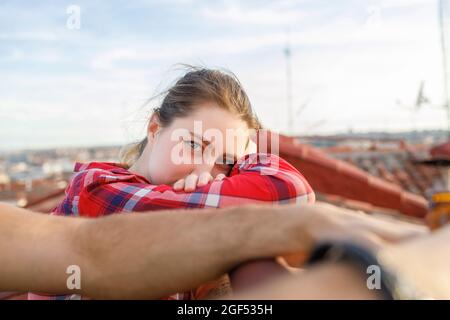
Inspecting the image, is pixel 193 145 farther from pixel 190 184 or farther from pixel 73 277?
pixel 73 277

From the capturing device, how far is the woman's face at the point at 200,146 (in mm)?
1412

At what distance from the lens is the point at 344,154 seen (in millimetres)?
7297

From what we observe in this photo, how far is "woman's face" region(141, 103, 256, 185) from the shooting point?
4.63 feet

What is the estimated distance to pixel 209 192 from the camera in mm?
1007

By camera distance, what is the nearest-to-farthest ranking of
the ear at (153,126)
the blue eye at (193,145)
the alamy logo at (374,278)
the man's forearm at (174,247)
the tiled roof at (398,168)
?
1. the alamy logo at (374,278)
2. the man's forearm at (174,247)
3. the blue eye at (193,145)
4. the ear at (153,126)
5. the tiled roof at (398,168)

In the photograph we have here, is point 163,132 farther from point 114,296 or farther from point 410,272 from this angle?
point 410,272

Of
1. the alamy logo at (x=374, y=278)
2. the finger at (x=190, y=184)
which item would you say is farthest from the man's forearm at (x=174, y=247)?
the finger at (x=190, y=184)

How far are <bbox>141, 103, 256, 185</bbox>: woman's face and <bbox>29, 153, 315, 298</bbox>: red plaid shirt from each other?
0.27 metres

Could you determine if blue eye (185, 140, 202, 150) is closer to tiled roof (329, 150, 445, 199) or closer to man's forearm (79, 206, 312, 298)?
man's forearm (79, 206, 312, 298)

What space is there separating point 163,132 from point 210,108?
19cm

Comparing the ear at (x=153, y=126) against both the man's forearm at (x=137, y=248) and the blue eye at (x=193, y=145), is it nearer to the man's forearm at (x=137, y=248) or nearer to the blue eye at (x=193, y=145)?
the blue eye at (x=193, y=145)

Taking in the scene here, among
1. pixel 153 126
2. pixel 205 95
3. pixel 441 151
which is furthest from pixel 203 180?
pixel 441 151

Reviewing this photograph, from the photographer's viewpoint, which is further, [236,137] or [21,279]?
[236,137]
